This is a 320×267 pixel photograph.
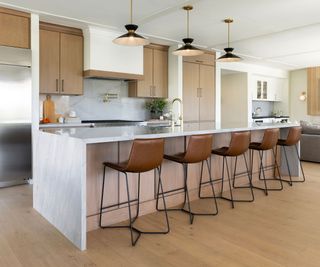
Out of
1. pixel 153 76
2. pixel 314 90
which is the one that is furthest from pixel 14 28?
pixel 314 90

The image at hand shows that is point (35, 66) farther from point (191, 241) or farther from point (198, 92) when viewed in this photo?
point (198, 92)

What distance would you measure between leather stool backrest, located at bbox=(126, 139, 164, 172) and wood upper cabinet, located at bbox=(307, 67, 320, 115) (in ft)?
28.5

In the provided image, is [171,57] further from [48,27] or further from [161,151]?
[161,151]

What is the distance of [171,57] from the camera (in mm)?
6609

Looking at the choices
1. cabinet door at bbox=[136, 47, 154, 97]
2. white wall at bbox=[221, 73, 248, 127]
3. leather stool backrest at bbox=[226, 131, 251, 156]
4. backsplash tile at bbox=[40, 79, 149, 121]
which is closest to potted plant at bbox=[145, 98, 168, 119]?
backsplash tile at bbox=[40, 79, 149, 121]

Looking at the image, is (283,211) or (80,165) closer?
(80,165)

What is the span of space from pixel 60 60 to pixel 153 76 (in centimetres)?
204

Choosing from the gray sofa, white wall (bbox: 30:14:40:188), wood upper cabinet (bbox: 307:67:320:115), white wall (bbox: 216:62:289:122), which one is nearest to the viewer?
white wall (bbox: 30:14:40:188)

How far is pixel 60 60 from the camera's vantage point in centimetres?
508

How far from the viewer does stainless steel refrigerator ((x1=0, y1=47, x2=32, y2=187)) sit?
14.3ft

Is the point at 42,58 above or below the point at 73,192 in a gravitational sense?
above

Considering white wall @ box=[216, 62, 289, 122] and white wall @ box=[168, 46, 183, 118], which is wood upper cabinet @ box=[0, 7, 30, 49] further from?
white wall @ box=[216, 62, 289, 122]

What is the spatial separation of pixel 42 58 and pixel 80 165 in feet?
10.1

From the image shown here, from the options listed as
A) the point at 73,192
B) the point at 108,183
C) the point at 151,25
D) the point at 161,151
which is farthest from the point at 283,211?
the point at 151,25
